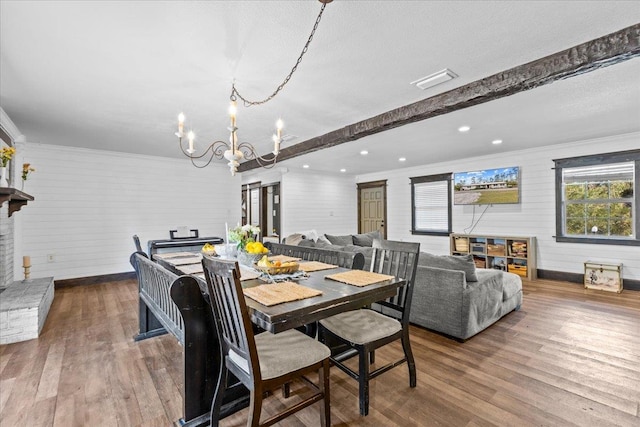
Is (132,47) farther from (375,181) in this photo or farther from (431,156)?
(375,181)

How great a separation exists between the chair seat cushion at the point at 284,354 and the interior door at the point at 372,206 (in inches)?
272

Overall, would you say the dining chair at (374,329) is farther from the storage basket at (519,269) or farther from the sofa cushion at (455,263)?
the storage basket at (519,269)

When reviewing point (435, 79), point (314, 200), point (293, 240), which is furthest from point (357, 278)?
point (314, 200)

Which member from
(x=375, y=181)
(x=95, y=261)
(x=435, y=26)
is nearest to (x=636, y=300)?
(x=435, y=26)

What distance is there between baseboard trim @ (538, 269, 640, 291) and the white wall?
488 cm

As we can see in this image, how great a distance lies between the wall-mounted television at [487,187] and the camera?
5.95 meters

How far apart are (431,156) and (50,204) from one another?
7.28 metres

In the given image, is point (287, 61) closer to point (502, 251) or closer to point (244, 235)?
point (244, 235)

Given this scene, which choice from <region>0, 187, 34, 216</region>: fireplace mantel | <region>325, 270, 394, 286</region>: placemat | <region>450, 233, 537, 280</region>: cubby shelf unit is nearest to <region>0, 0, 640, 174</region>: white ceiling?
<region>0, 187, 34, 216</region>: fireplace mantel

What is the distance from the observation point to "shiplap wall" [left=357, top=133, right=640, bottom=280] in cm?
488

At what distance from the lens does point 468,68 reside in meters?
2.62

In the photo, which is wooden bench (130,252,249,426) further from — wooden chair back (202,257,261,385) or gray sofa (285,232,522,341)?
gray sofa (285,232,522,341)

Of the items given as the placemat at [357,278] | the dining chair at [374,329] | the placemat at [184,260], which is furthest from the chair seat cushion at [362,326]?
the placemat at [184,260]

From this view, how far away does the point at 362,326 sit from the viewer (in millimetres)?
2025
